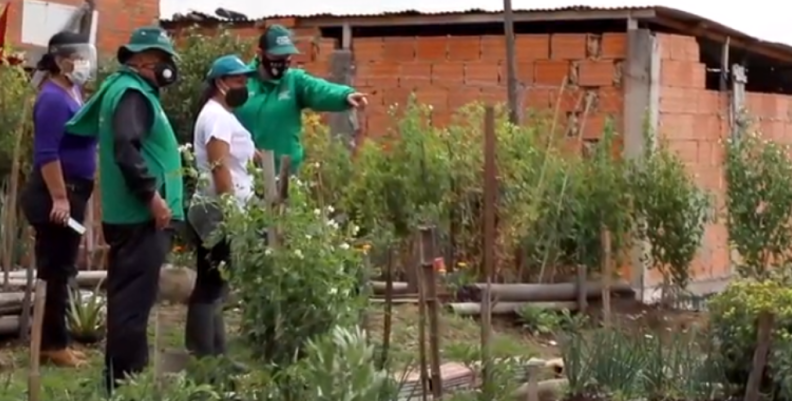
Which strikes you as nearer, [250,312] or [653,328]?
[250,312]

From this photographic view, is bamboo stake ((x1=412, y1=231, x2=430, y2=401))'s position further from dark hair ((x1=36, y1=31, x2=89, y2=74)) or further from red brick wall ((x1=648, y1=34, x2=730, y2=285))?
red brick wall ((x1=648, y1=34, x2=730, y2=285))

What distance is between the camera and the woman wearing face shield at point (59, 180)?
22.2 ft

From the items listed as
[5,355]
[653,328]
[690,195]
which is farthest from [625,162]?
[5,355]

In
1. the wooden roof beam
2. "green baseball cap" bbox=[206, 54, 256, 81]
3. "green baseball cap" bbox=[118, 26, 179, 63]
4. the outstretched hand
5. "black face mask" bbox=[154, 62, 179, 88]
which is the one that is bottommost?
the outstretched hand

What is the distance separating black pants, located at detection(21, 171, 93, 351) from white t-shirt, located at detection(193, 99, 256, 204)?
23.5 inches

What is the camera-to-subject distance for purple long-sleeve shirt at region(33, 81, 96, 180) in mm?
6750

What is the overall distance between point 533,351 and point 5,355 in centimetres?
278

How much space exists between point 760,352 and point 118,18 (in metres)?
8.49

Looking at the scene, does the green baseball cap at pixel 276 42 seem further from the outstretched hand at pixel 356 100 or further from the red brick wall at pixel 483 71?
the red brick wall at pixel 483 71

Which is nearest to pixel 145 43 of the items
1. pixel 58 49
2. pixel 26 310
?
pixel 58 49

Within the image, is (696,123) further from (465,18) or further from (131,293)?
(131,293)

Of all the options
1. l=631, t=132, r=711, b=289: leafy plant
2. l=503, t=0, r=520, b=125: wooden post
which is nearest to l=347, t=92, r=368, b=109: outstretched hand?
l=631, t=132, r=711, b=289: leafy plant

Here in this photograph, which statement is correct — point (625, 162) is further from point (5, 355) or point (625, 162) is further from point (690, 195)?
point (5, 355)

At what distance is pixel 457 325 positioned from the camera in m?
8.55
